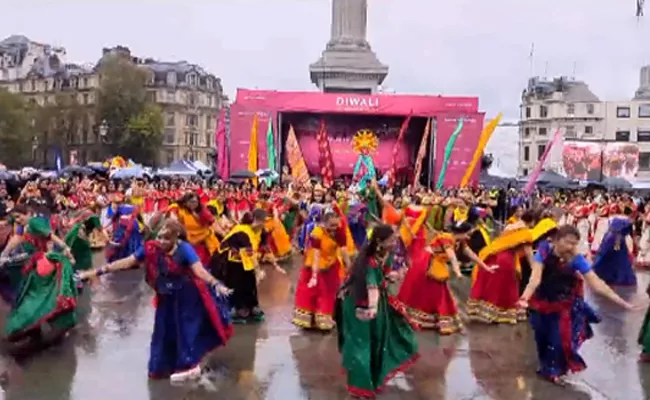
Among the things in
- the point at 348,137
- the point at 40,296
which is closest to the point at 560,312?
the point at 40,296

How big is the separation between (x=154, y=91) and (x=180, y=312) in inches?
3454

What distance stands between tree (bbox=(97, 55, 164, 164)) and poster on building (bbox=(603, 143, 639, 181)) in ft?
129

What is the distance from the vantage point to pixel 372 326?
6613 mm

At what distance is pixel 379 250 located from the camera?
645 centimetres

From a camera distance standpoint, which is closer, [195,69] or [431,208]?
[431,208]

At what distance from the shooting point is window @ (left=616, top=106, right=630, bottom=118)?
3118 inches

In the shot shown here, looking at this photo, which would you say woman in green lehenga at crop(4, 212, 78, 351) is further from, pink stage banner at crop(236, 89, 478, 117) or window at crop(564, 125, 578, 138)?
window at crop(564, 125, 578, 138)

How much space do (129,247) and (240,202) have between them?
435 cm

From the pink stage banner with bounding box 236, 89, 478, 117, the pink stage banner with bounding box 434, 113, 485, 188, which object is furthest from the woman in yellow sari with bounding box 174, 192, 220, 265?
the pink stage banner with bounding box 434, 113, 485, 188

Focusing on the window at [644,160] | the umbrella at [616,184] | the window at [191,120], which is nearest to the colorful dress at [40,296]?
the umbrella at [616,184]

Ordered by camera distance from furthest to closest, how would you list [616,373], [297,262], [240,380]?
[297,262] → [616,373] → [240,380]

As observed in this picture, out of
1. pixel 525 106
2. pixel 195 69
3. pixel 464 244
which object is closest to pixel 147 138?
pixel 195 69

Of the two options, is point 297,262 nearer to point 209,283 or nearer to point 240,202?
point 240,202

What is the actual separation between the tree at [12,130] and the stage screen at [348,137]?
121ft
